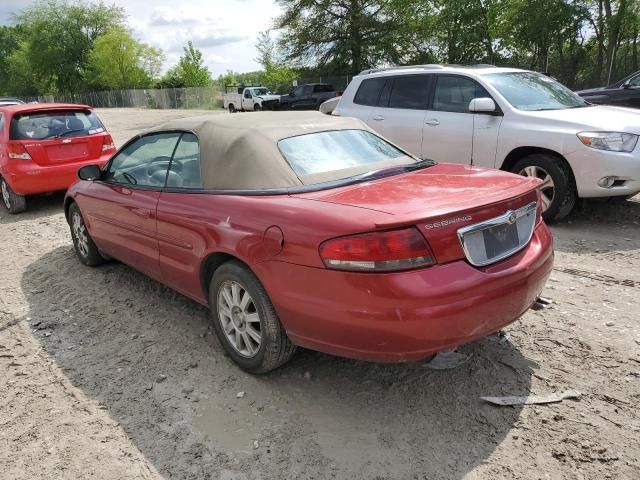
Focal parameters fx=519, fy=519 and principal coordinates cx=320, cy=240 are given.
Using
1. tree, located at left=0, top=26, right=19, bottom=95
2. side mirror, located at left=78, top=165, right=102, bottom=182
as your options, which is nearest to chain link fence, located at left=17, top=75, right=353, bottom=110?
tree, located at left=0, top=26, right=19, bottom=95

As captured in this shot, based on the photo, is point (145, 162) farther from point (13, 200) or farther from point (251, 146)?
point (13, 200)

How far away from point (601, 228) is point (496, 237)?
3.81m

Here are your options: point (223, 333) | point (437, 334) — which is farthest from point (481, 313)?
point (223, 333)

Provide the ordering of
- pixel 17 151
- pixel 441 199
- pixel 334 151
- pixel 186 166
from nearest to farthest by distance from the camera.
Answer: pixel 441 199 → pixel 334 151 → pixel 186 166 → pixel 17 151

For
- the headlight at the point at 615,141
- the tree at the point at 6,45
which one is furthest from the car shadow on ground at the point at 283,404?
the tree at the point at 6,45

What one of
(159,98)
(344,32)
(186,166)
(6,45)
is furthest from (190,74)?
(186,166)

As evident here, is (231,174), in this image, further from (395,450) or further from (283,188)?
(395,450)

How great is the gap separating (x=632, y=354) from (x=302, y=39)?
3739cm

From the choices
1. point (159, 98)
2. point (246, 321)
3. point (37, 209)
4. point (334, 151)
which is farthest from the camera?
point (159, 98)

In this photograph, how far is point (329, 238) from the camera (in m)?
2.52

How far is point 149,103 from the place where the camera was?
191ft

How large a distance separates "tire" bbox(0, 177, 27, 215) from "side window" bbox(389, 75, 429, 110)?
18.6 ft

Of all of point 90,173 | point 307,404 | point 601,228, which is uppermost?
point 90,173

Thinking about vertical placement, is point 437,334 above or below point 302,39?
below
